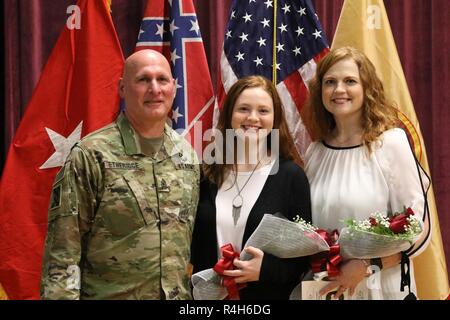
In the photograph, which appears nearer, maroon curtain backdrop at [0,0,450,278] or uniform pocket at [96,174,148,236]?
uniform pocket at [96,174,148,236]

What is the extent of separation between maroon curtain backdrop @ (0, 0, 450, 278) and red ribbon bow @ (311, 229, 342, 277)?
182 cm

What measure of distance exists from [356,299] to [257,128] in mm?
836

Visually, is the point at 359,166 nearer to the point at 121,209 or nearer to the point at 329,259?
the point at 329,259

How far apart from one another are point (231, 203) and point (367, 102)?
0.80m

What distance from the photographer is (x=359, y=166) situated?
2.75 m

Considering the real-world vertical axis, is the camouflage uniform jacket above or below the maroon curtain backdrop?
below

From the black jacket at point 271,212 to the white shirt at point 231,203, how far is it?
2 centimetres

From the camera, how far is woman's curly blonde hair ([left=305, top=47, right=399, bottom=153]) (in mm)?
2773

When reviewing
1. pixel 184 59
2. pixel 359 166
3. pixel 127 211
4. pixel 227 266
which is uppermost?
pixel 184 59

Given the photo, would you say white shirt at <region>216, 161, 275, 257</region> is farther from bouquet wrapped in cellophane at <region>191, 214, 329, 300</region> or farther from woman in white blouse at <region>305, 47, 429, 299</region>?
woman in white blouse at <region>305, 47, 429, 299</region>

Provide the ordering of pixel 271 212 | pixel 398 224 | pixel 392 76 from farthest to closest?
pixel 392 76, pixel 271 212, pixel 398 224

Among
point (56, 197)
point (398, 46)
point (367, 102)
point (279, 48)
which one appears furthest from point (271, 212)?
point (398, 46)

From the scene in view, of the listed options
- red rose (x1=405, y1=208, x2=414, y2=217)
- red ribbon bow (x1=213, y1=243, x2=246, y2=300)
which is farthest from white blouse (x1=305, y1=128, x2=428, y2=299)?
red ribbon bow (x1=213, y1=243, x2=246, y2=300)

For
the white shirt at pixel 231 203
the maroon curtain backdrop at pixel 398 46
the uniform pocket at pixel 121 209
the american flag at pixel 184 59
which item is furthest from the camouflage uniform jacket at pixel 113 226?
the maroon curtain backdrop at pixel 398 46
